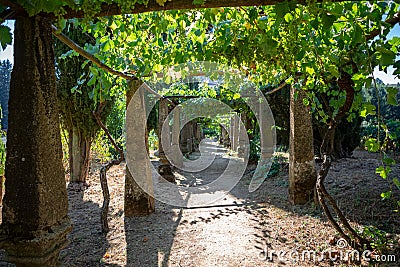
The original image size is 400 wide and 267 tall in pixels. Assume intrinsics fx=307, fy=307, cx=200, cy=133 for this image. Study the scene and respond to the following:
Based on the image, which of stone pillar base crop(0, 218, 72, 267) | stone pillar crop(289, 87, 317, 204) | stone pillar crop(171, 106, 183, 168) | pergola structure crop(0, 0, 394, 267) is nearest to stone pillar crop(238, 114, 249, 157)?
stone pillar crop(171, 106, 183, 168)

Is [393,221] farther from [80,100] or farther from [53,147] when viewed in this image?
[80,100]

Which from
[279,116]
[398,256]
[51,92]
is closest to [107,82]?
[51,92]

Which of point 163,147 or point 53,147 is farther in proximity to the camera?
point 163,147

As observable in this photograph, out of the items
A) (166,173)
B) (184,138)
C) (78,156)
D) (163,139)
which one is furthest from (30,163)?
(184,138)

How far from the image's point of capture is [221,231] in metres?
4.07

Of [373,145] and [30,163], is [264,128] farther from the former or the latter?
[30,163]

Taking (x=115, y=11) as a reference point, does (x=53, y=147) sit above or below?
below

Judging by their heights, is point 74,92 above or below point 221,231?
above

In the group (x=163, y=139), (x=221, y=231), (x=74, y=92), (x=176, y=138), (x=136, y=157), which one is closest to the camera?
(x=221, y=231)

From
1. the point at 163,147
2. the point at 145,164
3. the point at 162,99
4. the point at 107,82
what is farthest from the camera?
the point at 163,147

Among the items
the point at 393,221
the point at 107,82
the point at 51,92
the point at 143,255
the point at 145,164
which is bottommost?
the point at 143,255

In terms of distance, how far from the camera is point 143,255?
3.39 meters

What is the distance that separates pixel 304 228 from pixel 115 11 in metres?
3.35

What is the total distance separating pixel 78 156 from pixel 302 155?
497 centimetres
